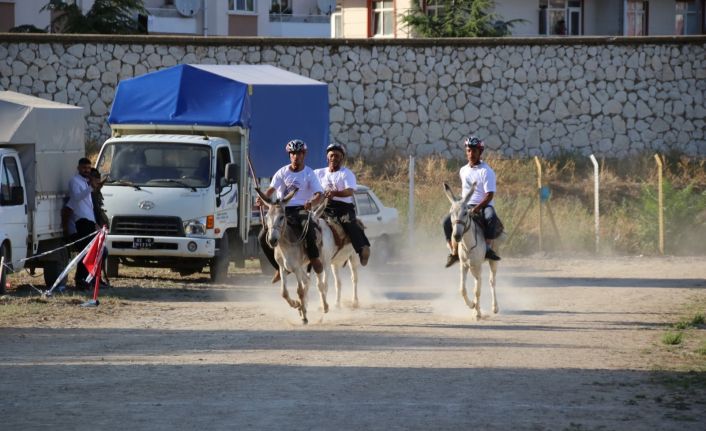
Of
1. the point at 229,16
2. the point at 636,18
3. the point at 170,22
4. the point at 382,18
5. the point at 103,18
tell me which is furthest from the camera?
the point at 229,16

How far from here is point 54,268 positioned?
22.2 meters

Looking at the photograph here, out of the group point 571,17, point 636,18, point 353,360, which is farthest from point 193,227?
point 636,18

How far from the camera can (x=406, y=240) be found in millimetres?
30688

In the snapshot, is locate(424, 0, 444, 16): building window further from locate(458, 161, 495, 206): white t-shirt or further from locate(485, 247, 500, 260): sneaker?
locate(485, 247, 500, 260): sneaker

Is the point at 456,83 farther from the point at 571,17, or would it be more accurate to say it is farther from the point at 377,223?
the point at 571,17

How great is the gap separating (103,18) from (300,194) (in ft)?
98.3

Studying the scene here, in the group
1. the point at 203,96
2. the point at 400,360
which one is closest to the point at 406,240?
the point at 203,96

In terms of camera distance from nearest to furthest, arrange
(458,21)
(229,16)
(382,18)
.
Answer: (458,21), (382,18), (229,16)

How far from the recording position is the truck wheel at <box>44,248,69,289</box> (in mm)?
22125

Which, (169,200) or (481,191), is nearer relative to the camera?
(481,191)

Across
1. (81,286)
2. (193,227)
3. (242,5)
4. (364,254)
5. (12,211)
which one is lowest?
(81,286)

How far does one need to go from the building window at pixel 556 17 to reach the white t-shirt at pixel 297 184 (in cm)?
3655

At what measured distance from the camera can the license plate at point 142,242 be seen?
22906 mm

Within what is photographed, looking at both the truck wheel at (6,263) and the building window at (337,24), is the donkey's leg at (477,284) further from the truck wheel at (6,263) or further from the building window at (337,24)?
the building window at (337,24)
